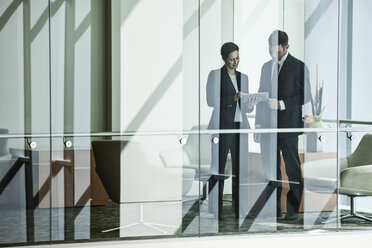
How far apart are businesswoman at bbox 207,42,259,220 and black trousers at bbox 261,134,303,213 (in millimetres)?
178

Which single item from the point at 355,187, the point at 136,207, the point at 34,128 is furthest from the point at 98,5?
the point at 355,187

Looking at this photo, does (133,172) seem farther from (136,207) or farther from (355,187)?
(355,187)

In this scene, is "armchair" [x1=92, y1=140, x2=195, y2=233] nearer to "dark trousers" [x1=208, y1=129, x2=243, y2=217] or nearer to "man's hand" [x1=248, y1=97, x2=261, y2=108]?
"dark trousers" [x1=208, y1=129, x2=243, y2=217]

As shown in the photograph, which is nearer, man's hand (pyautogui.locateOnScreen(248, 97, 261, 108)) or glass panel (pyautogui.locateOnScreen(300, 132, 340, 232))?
man's hand (pyautogui.locateOnScreen(248, 97, 261, 108))

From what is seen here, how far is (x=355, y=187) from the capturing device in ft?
19.8

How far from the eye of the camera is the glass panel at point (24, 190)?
17.3 ft

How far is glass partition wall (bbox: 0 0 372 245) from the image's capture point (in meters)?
A: 5.32

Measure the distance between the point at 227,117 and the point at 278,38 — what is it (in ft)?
2.43

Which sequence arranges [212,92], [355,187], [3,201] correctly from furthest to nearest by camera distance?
1. [355,187]
2. [212,92]
3. [3,201]

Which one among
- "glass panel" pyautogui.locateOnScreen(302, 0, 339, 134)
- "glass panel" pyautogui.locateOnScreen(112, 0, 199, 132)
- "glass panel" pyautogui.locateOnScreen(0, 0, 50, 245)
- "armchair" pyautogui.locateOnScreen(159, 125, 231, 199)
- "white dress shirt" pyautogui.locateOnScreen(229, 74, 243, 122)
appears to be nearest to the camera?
"glass panel" pyautogui.locateOnScreen(0, 0, 50, 245)

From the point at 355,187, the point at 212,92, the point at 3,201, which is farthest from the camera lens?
the point at 355,187

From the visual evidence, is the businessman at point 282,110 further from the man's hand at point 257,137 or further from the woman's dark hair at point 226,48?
the woman's dark hair at point 226,48

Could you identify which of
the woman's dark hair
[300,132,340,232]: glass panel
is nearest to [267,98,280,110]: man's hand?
[300,132,340,232]: glass panel

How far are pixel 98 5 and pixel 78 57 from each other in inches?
16.3
